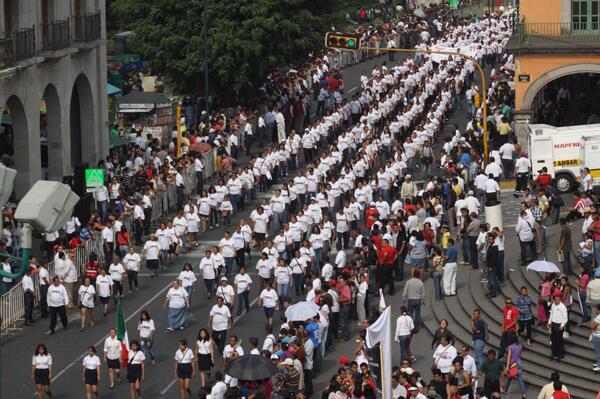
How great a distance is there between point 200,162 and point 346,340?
52.8 feet

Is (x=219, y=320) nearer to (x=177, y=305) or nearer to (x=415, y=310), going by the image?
(x=177, y=305)

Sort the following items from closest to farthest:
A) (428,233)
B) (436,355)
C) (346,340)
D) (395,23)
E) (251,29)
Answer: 1. (436,355)
2. (346,340)
3. (428,233)
4. (251,29)
5. (395,23)

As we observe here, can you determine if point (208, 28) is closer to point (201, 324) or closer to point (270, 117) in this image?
point (270, 117)

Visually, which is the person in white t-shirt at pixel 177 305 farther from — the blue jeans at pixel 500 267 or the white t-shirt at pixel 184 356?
the blue jeans at pixel 500 267

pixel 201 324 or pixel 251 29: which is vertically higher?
pixel 251 29

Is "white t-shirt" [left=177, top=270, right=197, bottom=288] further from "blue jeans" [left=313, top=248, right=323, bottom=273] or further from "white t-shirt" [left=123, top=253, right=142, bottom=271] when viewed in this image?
"blue jeans" [left=313, top=248, right=323, bottom=273]

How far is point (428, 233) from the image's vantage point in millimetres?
37500

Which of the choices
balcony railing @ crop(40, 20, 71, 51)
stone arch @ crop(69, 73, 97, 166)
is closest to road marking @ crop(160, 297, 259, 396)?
balcony railing @ crop(40, 20, 71, 51)

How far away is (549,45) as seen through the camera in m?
50.8

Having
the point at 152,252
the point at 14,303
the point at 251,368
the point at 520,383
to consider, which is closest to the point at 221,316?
the point at 251,368

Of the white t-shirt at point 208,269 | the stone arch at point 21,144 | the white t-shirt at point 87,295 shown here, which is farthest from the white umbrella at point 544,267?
the stone arch at point 21,144

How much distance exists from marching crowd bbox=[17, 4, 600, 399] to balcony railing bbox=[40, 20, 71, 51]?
16.4 ft

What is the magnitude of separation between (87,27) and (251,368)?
25.8 metres

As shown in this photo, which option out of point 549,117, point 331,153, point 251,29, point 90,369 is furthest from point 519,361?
point 251,29
